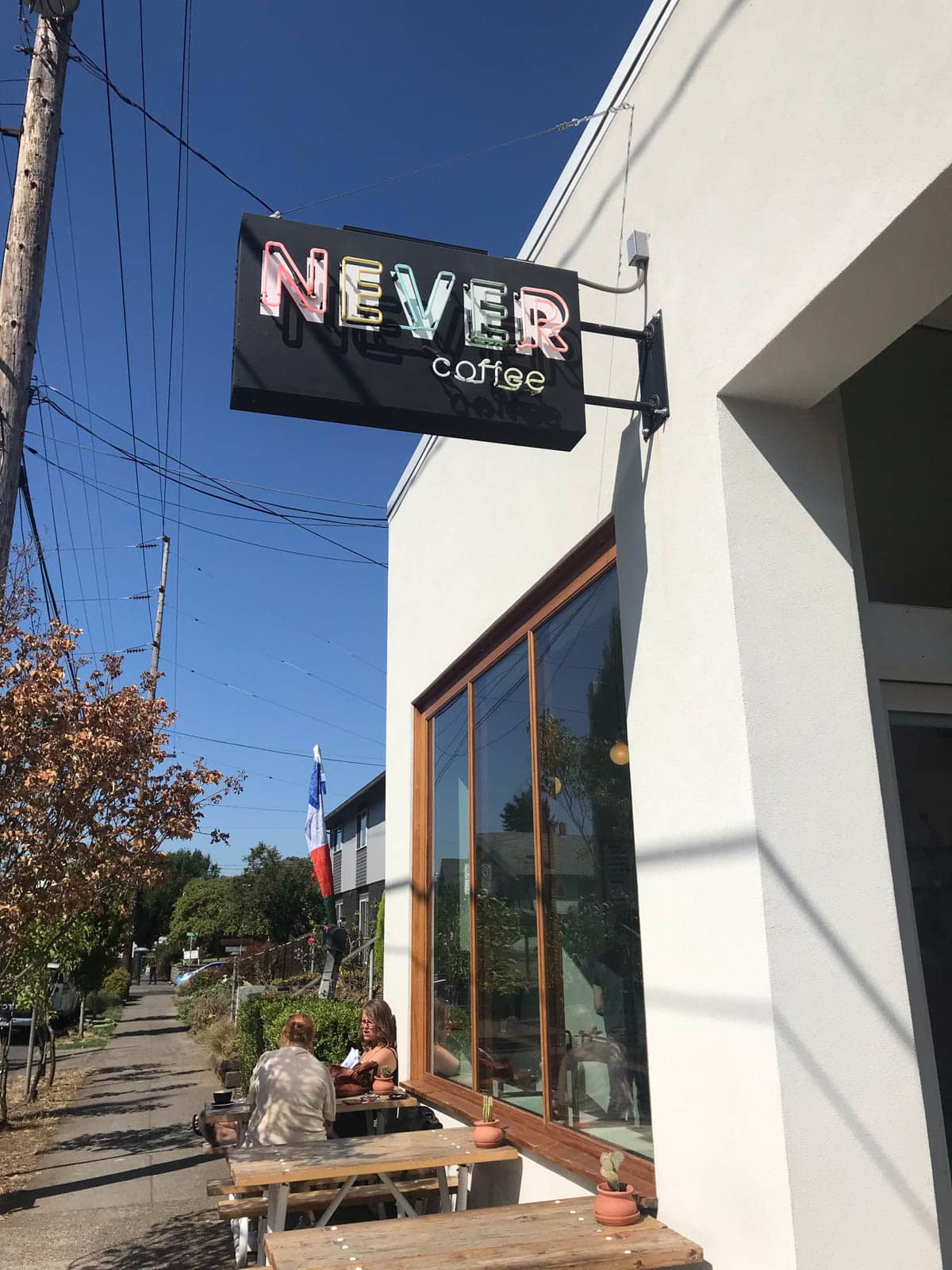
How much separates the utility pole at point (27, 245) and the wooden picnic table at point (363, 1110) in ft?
12.3

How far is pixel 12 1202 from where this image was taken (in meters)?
7.98

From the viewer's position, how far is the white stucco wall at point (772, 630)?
2695 millimetres

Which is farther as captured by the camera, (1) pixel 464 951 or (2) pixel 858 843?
(1) pixel 464 951

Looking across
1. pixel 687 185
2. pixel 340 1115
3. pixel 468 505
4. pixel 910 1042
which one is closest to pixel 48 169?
pixel 468 505

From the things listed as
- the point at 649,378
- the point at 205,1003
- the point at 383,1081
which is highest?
the point at 649,378

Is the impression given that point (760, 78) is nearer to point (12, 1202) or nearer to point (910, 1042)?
point (910, 1042)

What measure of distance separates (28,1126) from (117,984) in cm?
2515

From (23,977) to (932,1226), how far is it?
994 cm

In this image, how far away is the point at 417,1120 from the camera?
5.83m

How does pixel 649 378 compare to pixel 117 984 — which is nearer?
pixel 649 378

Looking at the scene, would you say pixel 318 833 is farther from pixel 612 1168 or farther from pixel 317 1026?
pixel 612 1168

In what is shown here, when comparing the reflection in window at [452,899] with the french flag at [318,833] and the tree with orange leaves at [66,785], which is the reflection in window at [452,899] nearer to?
the tree with orange leaves at [66,785]

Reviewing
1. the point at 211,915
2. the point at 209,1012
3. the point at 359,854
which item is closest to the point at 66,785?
the point at 209,1012

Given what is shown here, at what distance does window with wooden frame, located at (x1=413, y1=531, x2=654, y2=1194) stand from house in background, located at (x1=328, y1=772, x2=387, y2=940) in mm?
18090
